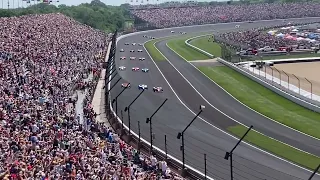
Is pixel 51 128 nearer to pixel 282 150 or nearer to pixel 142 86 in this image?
pixel 282 150

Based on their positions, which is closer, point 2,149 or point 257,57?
→ point 2,149

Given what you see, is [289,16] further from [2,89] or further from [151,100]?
[2,89]

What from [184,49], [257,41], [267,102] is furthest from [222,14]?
[267,102]

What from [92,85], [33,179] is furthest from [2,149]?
[92,85]

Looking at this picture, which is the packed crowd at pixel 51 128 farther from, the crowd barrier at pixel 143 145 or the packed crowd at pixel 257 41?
the packed crowd at pixel 257 41

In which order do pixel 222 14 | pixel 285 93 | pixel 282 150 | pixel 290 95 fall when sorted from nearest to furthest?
pixel 282 150 < pixel 290 95 < pixel 285 93 < pixel 222 14

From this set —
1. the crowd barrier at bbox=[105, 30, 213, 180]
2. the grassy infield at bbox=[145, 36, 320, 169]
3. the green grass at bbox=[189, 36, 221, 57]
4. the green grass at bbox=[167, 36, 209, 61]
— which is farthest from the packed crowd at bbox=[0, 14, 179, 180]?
the green grass at bbox=[189, 36, 221, 57]
